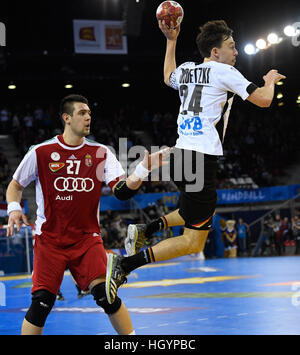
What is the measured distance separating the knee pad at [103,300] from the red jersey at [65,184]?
0.50 meters

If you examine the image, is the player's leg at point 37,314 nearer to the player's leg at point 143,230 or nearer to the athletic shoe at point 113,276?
the athletic shoe at point 113,276

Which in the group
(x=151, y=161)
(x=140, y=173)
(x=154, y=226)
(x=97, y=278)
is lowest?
(x=97, y=278)

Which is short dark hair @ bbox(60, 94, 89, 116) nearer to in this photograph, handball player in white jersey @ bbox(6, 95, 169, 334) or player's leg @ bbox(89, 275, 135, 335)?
handball player in white jersey @ bbox(6, 95, 169, 334)

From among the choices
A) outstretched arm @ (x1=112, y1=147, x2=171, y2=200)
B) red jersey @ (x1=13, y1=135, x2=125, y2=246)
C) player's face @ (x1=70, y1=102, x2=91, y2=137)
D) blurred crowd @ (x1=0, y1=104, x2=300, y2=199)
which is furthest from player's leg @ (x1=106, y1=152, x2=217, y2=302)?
blurred crowd @ (x1=0, y1=104, x2=300, y2=199)

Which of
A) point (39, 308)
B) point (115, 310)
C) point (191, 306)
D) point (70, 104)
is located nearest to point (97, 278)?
point (115, 310)

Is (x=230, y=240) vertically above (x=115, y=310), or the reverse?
(x=115, y=310)

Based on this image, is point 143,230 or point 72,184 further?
point 143,230

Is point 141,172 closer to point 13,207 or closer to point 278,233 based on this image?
point 13,207

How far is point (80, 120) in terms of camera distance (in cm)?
565

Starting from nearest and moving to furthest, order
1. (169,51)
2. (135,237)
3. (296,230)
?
(135,237) → (169,51) → (296,230)

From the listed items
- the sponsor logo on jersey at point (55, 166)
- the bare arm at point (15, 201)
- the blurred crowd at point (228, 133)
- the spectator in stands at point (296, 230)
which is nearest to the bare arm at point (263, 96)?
the sponsor logo on jersey at point (55, 166)

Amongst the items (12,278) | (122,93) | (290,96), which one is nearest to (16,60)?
(122,93)

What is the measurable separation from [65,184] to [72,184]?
0.22 feet

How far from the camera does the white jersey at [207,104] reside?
18.4 ft
